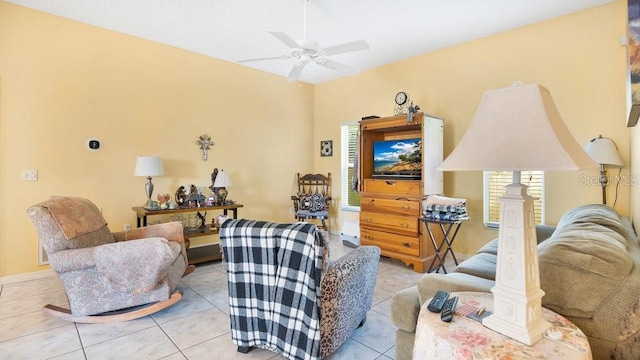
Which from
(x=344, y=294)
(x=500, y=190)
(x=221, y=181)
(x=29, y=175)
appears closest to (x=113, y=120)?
(x=29, y=175)

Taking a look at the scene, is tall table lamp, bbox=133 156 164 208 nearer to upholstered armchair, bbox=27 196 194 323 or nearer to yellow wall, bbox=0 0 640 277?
yellow wall, bbox=0 0 640 277

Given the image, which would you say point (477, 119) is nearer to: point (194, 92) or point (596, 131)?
point (596, 131)

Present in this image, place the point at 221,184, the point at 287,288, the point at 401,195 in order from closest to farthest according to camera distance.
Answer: the point at 287,288
the point at 401,195
the point at 221,184

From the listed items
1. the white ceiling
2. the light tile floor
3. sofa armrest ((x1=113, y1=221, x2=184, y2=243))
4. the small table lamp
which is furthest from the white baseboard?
the white ceiling

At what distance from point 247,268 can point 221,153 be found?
328 cm

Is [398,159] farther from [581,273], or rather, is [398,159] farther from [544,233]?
[581,273]

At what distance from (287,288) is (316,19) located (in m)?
2.97

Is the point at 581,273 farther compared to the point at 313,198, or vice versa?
the point at 313,198

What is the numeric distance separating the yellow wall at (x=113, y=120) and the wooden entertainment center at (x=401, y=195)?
74.3 inches

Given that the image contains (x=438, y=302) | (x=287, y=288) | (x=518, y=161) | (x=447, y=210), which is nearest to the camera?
(x=518, y=161)

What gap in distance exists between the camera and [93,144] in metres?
3.73

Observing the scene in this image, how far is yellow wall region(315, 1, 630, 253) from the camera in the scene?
3.04 meters

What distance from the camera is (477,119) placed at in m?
1.10

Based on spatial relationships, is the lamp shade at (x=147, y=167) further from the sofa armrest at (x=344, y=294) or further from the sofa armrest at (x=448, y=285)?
the sofa armrest at (x=448, y=285)
